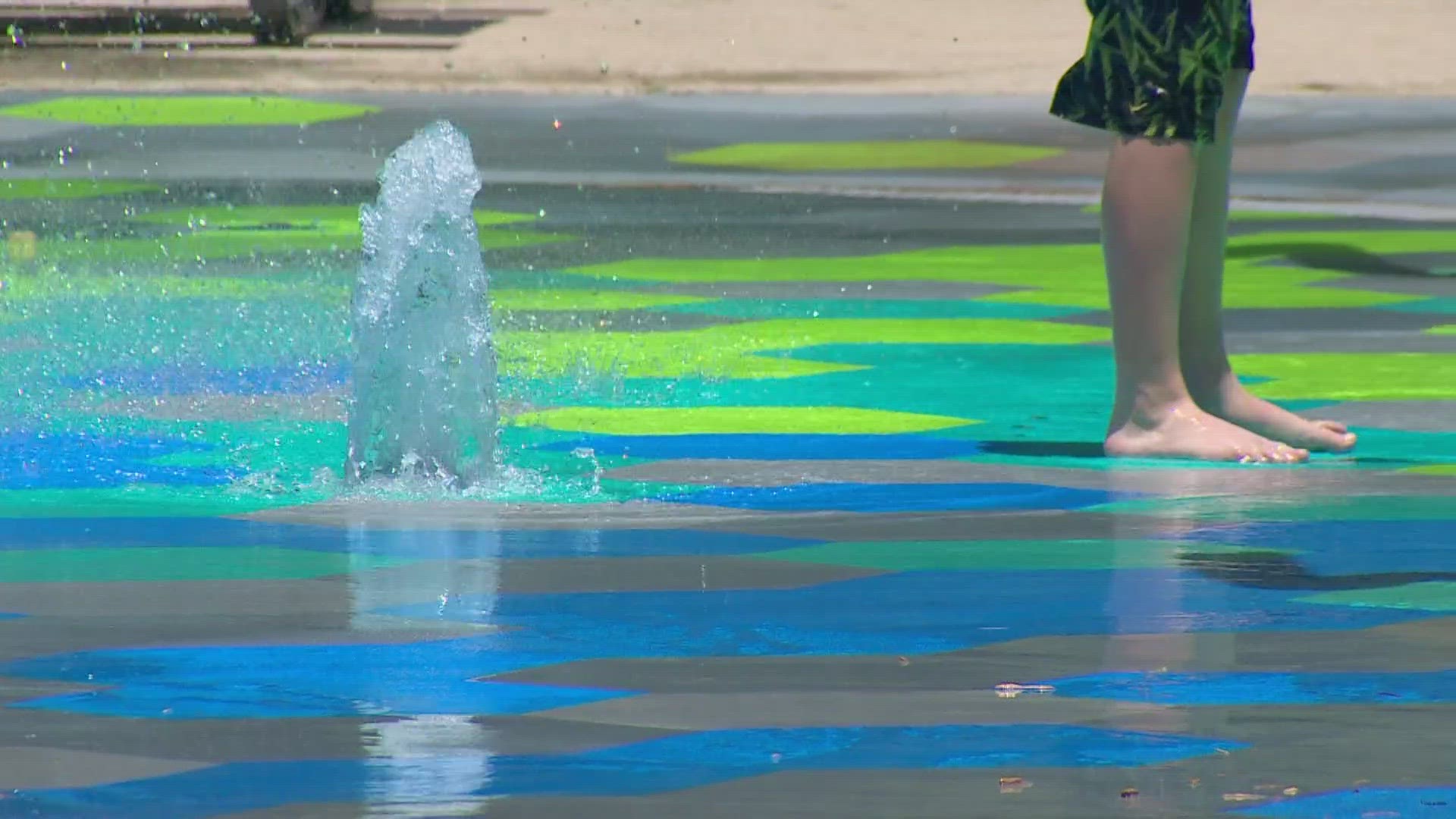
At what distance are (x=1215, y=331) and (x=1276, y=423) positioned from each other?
0.26m

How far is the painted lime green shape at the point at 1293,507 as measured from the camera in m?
5.88

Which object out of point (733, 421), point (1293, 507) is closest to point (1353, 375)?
point (733, 421)

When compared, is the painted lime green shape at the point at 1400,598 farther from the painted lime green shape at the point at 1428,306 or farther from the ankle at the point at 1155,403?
the painted lime green shape at the point at 1428,306

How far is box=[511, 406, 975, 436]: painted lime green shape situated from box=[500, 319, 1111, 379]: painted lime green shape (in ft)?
2.02

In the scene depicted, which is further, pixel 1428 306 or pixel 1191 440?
pixel 1428 306

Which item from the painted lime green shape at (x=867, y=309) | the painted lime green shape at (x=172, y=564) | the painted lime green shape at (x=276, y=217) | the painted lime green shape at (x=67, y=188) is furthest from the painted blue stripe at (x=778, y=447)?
the painted lime green shape at (x=67, y=188)

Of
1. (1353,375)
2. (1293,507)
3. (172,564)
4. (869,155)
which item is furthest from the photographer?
(869,155)

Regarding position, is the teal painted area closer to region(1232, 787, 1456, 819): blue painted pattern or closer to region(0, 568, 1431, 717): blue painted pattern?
region(0, 568, 1431, 717): blue painted pattern

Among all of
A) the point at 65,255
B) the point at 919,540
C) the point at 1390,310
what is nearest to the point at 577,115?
the point at 65,255

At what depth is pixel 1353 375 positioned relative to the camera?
324 inches

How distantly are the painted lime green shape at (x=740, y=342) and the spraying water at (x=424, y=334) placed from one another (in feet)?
5.62

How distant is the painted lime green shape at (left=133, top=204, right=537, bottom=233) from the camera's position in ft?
40.7

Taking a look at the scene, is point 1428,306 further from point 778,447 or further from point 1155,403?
point 778,447

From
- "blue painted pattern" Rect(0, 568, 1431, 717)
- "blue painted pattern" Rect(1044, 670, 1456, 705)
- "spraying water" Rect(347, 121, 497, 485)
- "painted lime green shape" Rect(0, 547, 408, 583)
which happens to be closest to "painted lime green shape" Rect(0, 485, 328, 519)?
"spraying water" Rect(347, 121, 497, 485)
